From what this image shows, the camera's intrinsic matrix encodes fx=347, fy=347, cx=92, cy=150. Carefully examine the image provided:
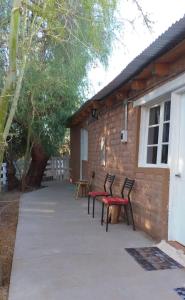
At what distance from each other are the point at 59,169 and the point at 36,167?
4396mm

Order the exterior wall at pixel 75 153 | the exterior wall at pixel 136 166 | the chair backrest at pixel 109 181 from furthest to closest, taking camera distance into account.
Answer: the exterior wall at pixel 75 153 < the chair backrest at pixel 109 181 < the exterior wall at pixel 136 166

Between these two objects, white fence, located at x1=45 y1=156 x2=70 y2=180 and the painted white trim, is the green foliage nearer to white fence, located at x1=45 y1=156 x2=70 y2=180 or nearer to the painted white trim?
the painted white trim

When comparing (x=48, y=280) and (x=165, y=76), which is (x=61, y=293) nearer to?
(x=48, y=280)

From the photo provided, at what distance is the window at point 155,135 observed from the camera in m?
5.38

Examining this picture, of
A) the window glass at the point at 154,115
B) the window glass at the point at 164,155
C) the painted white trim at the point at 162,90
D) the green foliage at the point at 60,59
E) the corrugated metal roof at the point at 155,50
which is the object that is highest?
the green foliage at the point at 60,59

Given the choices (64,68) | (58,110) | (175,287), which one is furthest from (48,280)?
(58,110)

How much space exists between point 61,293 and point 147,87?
3.61 m

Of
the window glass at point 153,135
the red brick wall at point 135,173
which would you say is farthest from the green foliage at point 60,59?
the window glass at point 153,135

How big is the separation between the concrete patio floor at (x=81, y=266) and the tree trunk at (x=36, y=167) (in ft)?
20.9

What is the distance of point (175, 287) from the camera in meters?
3.46

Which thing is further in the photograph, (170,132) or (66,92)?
(66,92)

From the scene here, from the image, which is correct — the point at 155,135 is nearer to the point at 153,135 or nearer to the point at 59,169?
the point at 153,135

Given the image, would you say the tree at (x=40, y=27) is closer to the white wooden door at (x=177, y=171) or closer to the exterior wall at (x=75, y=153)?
the white wooden door at (x=177, y=171)

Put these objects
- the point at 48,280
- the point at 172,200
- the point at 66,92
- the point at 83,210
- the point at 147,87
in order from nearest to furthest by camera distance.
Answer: the point at 48,280
the point at 172,200
the point at 147,87
the point at 83,210
the point at 66,92
